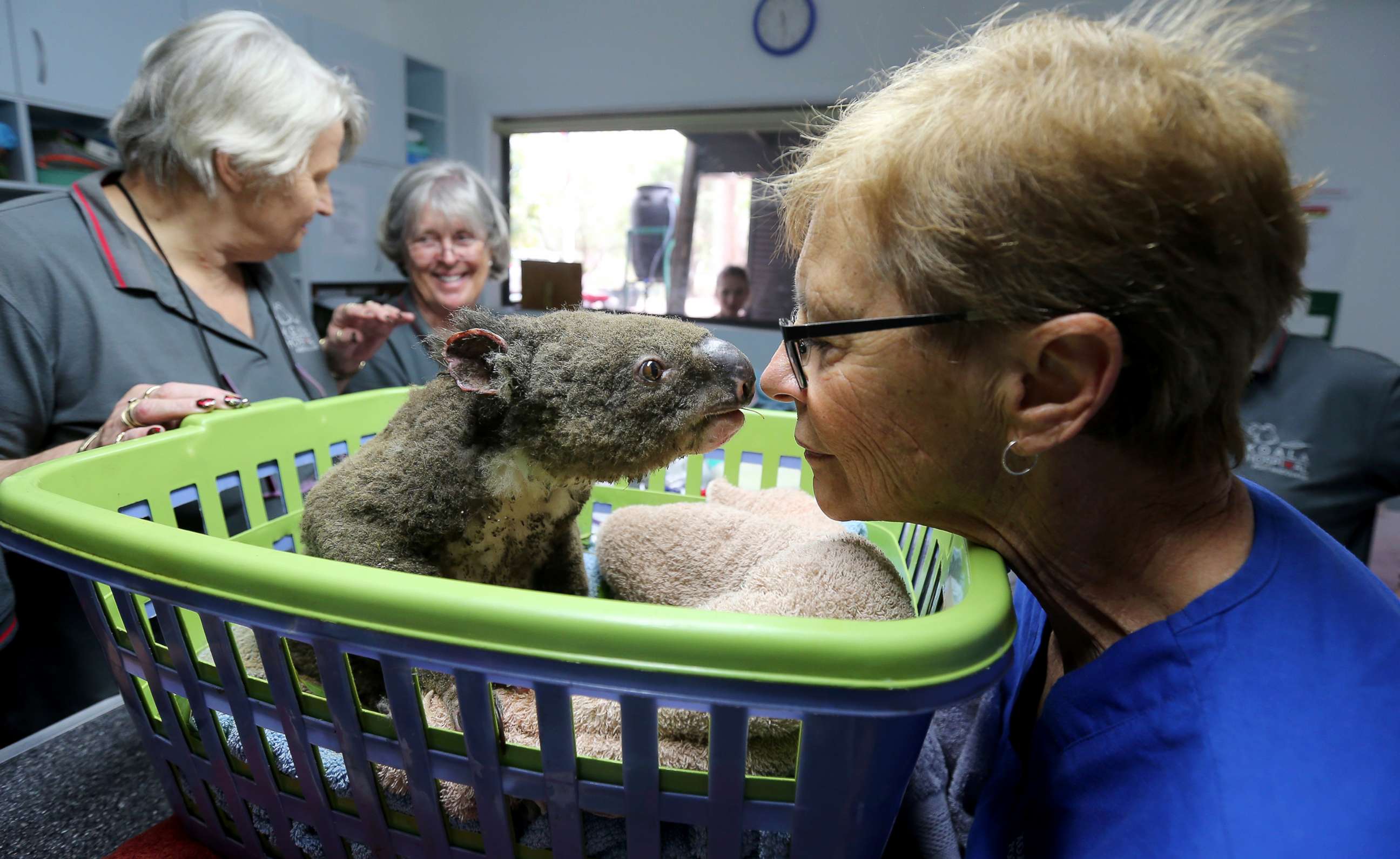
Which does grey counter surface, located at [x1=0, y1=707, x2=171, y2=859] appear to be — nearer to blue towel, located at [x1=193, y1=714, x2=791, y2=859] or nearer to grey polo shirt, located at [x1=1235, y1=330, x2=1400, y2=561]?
blue towel, located at [x1=193, y1=714, x2=791, y2=859]

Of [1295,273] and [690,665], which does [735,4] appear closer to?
[1295,273]

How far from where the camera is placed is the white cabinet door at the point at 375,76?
3.19 meters

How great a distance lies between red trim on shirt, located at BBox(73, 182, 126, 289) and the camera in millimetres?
1141

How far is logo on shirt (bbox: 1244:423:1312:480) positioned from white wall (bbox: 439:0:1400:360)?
1.82ft

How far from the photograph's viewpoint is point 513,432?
706 mm

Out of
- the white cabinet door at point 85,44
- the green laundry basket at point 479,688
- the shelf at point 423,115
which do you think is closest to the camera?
the green laundry basket at point 479,688

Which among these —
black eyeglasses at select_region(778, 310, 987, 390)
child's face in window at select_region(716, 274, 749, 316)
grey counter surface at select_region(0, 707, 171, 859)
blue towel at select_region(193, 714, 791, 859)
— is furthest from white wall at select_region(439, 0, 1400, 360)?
grey counter surface at select_region(0, 707, 171, 859)

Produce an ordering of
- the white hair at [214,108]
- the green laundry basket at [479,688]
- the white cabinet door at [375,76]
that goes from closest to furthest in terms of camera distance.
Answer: the green laundry basket at [479,688] → the white hair at [214,108] → the white cabinet door at [375,76]

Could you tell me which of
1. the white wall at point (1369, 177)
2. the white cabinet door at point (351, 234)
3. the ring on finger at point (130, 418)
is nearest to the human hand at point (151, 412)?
the ring on finger at point (130, 418)

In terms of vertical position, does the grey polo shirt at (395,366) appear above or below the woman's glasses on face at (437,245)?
below

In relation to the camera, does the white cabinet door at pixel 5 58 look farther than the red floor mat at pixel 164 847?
Yes

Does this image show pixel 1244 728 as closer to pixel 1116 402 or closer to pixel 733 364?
pixel 1116 402

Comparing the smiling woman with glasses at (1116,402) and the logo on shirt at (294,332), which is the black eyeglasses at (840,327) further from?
the logo on shirt at (294,332)

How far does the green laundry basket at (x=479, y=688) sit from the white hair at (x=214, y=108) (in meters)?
0.79
